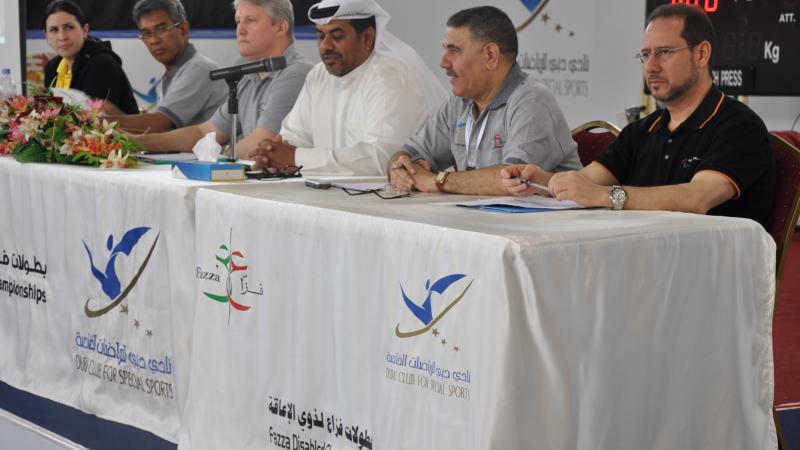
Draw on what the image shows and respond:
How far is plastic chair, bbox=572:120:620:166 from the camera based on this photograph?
364cm

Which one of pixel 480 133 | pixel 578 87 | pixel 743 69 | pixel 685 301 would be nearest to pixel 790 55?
pixel 743 69

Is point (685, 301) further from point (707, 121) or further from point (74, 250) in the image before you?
point (74, 250)

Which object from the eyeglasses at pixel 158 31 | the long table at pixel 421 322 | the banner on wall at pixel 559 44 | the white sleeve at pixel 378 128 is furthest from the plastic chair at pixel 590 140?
the banner on wall at pixel 559 44

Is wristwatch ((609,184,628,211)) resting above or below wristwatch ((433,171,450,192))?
above

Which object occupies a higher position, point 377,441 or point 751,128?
point 751,128

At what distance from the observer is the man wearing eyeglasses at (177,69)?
17.3 ft

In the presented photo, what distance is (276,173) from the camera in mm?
3596

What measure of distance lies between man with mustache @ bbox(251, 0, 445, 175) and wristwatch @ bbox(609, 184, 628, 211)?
1292mm

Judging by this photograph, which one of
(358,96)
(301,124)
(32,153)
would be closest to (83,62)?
(301,124)

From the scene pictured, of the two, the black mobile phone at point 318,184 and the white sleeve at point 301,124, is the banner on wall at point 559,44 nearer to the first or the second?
the white sleeve at point 301,124

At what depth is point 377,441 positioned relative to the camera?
8.25ft

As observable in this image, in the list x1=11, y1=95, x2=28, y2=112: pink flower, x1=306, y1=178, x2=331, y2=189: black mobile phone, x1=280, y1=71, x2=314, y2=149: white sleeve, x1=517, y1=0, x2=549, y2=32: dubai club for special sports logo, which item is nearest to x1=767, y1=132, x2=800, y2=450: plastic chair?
x1=306, y1=178, x2=331, y2=189: black mobile phone

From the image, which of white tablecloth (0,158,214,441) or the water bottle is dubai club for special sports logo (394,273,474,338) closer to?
white tablecloth (0,158,214,441)

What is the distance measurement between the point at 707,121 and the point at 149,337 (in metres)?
1.78
